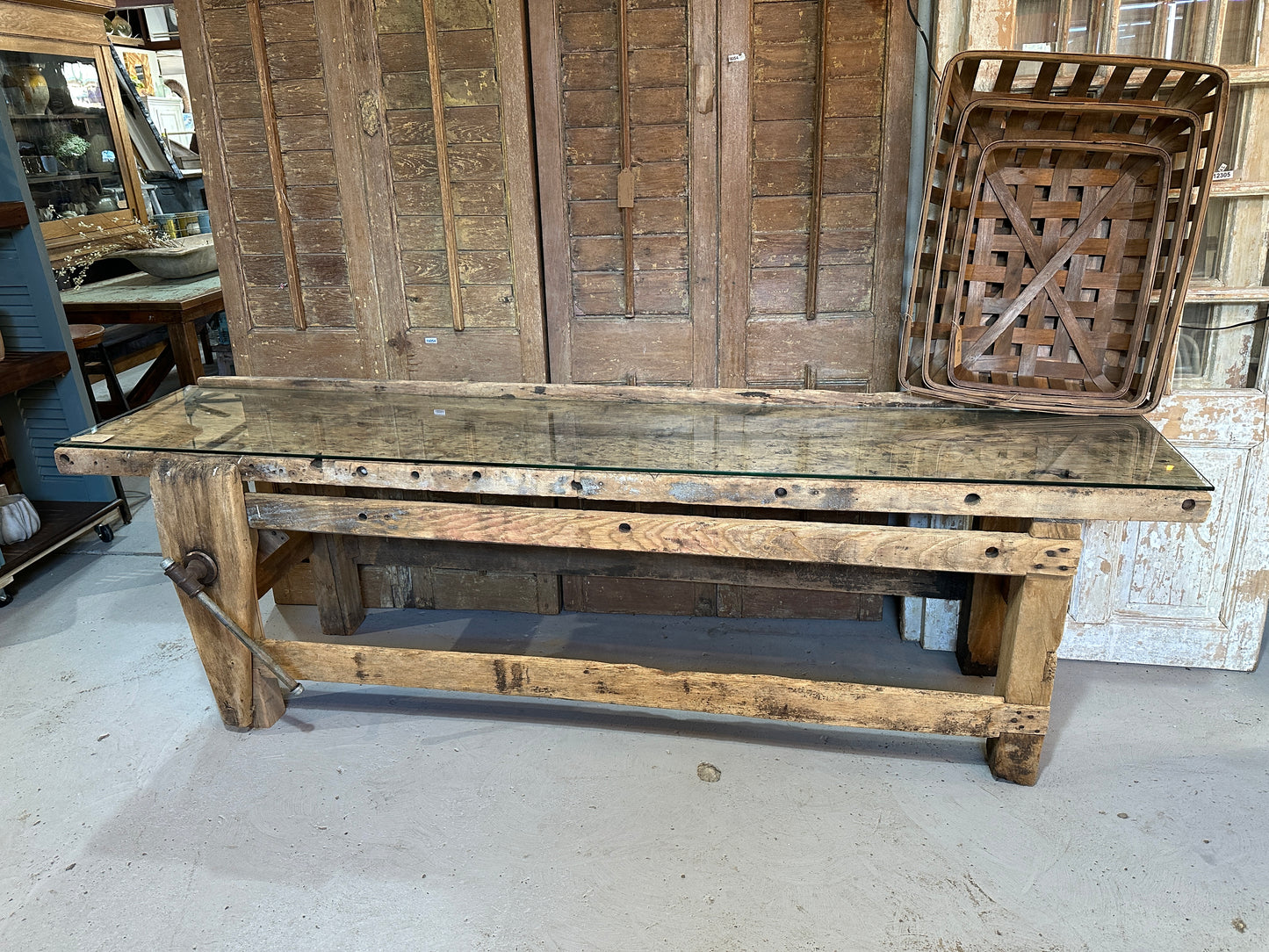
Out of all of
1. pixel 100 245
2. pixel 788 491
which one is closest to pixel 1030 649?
pixel 788 491

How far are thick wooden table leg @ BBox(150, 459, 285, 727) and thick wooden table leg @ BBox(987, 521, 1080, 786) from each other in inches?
82.1

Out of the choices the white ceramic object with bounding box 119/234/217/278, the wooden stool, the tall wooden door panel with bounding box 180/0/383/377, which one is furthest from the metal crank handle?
the white ceramic object with bounding box 119/234/217/278

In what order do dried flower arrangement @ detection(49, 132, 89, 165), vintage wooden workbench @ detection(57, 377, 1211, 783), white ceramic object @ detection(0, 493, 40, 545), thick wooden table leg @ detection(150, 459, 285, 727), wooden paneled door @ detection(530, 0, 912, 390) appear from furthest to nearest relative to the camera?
dried flower arrangement @ detection(49, 132, 89, 165) → white ceramic object @ detection(0, 493, 40, 545) → wooden paneled door @ detection(530, 0, 912, 390) → thick wooden table leg @ detection(150, 459, 285, 727) → vintage wooden workbench @ detection(57, 377, 1211, 783)

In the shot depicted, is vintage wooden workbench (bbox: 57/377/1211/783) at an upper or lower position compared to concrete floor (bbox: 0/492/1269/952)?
upper

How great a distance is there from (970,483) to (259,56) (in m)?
2.64

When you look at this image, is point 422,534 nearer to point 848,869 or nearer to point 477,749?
point 477,749

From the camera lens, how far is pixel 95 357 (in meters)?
5.23

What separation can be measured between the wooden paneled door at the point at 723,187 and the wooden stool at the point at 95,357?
2621 millimetres

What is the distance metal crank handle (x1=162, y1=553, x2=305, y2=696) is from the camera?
96.0 inches

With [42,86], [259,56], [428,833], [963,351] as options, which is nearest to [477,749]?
[428,833]

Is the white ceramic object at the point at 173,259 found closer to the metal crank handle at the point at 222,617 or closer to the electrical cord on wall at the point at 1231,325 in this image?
the metal crank handle at the point at 222,617

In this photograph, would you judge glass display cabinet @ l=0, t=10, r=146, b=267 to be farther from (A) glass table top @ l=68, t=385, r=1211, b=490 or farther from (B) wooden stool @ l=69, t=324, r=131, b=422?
(A) glass table top @ l=68, t=385, r=1211, b=490

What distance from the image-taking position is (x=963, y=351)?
264 centimetres

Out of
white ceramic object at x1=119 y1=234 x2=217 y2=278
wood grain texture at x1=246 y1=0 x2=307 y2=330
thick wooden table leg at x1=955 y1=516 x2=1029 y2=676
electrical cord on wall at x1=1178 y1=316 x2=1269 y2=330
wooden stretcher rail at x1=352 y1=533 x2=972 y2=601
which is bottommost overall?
thick wooden table leg at x1=955 y1=516 x2=1029 y2=676
